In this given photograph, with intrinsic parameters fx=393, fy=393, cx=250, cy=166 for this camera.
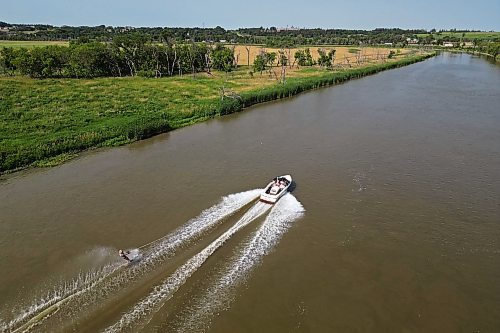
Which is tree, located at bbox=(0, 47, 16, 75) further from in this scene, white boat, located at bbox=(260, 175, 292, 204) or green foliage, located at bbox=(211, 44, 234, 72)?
white boat, located at bbox=(260, 175, 292, 204)

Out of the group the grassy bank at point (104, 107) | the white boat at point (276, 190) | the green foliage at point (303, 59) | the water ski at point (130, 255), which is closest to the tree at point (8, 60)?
the grassy bank at point (104, 107)

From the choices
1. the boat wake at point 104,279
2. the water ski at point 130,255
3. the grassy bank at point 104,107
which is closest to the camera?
the boat wake at point 104,279

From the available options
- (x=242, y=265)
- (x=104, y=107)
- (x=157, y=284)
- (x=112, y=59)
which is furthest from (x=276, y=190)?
(x=112, y=59)

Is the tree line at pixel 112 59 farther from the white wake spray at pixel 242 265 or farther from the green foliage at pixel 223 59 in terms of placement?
the white wake spray at pixel 242 265

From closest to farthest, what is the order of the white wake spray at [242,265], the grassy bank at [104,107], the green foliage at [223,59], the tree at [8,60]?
the white wake spray at [242,265] < the grassy bank at [104,107] < the tree at [8,60] < the green foliage at [223,59]

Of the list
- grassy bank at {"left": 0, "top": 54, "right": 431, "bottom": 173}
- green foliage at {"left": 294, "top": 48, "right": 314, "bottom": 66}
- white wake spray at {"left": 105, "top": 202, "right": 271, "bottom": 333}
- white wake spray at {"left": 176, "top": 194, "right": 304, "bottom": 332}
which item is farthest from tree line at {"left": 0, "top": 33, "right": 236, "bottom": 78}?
white wake spray at {"left": 105, "top": 202, "right": 271, "bottom": 333}
